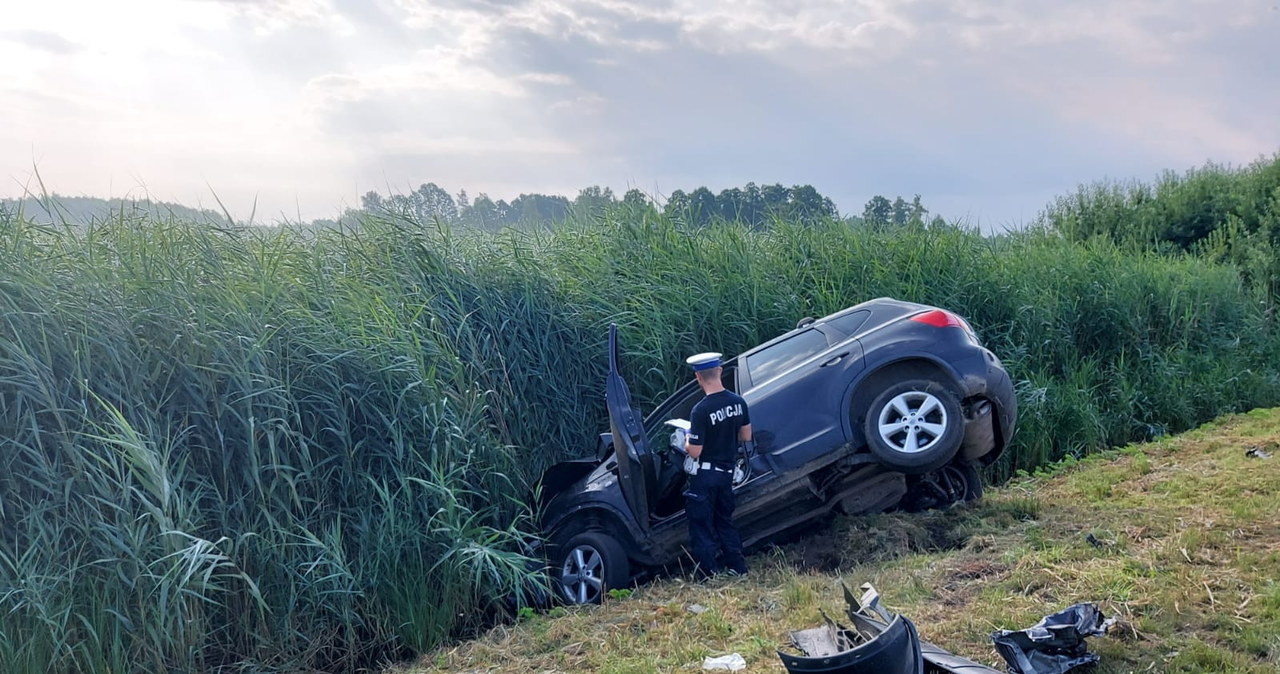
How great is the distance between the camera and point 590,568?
21.4ft

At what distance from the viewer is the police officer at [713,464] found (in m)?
6.09

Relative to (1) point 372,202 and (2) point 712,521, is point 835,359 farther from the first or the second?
(1) point 372,202

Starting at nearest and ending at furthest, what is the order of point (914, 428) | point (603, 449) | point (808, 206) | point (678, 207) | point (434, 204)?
point (914, 428), point (603, 449), point (434, 204), point (678, 207), point (808, 206)

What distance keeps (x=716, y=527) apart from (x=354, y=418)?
2568 mm

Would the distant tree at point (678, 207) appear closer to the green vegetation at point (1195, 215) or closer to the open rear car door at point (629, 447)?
the open rear car door at point (629, 447)

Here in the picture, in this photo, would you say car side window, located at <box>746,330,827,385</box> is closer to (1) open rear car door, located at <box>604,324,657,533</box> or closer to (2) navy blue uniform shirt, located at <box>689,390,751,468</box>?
(2) navy blue uniform shirt, located at <box>689,390,751,468</box>

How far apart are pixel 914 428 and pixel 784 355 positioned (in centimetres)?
113

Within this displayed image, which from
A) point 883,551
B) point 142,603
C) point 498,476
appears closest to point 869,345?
point 883,551

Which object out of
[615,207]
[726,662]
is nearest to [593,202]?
[615,207]

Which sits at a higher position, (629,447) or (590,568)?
(629,447)

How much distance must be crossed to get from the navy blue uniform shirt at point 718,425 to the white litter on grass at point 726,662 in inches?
68.0

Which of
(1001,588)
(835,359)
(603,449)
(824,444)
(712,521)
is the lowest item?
(1001,588)

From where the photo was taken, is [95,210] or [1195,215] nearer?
[95,210]

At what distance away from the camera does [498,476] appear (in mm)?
6988
